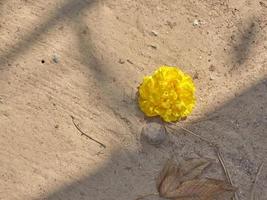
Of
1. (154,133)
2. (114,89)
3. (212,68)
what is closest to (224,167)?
(154,133)

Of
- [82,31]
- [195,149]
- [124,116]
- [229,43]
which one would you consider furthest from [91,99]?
[229,43]

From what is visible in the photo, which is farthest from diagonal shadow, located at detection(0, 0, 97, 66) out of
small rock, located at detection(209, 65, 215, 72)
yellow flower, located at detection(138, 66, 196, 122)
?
small rock, located at detection(209, 65, 215, 72)

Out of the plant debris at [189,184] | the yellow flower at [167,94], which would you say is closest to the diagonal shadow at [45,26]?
the yellow flower at [167,94]

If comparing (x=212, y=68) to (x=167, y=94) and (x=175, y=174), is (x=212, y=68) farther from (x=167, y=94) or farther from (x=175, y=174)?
(x=175, y=174)

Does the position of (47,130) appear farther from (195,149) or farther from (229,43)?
(229,43)

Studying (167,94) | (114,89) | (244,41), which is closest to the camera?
(167,94)
